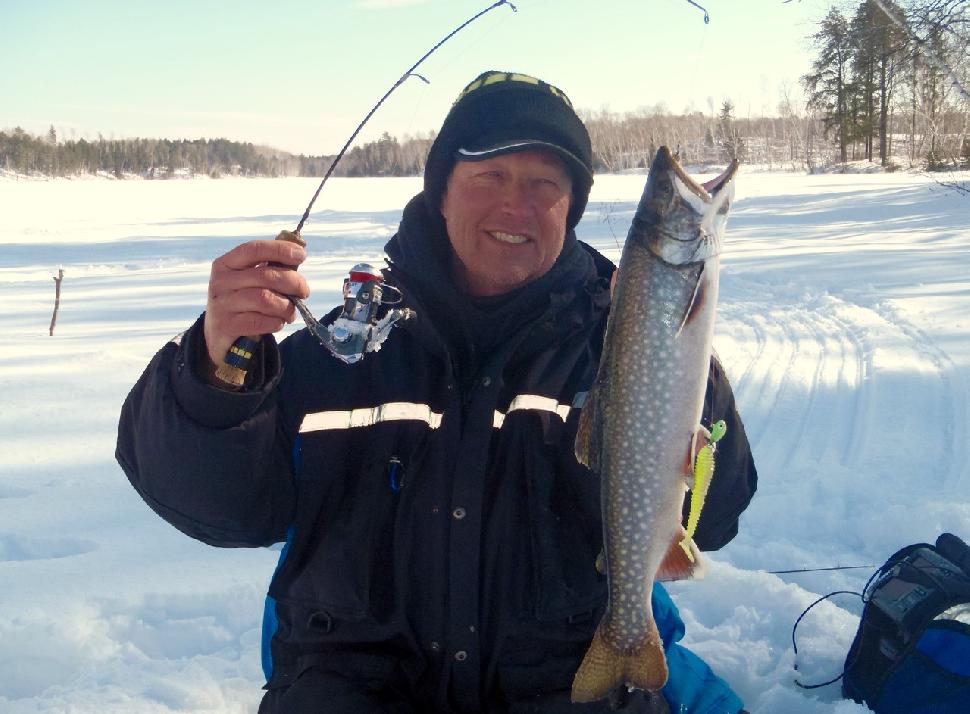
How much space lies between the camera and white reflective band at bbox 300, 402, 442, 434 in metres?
2.45

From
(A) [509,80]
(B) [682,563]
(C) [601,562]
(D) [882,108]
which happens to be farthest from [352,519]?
(D) [882,108]

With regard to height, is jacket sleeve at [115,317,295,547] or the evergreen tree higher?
the evergreen tree

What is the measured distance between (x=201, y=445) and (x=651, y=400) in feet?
4.19

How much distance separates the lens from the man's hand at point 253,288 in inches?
79.9

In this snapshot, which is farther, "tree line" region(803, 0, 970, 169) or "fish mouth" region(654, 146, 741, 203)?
"tree line" region(803, 0, 970, 169)

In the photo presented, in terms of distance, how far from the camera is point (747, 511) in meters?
4.51

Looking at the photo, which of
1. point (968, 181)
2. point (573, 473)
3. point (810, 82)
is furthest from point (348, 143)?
point (810, 82)

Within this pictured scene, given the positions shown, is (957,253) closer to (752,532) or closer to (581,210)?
(752,532)

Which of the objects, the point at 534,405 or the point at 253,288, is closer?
the point at 253,288

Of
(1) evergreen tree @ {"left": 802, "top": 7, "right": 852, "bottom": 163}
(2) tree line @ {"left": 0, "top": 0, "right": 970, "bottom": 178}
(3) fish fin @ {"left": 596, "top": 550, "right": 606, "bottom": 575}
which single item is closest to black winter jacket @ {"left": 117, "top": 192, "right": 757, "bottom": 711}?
(3) fish fin @ {"left": 596, "top": 550, "right": 606, "bottom": 575}

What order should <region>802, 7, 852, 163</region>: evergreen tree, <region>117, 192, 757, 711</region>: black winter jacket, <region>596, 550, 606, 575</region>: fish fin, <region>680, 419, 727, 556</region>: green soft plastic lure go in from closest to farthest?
<region>680, 419, 727, 556</region>: green soft plastic lure < <region>596, 550, 606, 575</region>: fish fin < <region>117, 192, 757, 711</region>: black winter jacket < <region>802, 7, 852, 163</region>: evergreen tree

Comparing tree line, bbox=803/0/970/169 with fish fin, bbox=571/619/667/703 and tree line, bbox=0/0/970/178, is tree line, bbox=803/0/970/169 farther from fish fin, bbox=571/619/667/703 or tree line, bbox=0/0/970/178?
fish fin, bbox=571/619/667/703

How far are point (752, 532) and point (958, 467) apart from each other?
1550mm

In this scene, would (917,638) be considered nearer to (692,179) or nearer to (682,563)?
(682,563)
